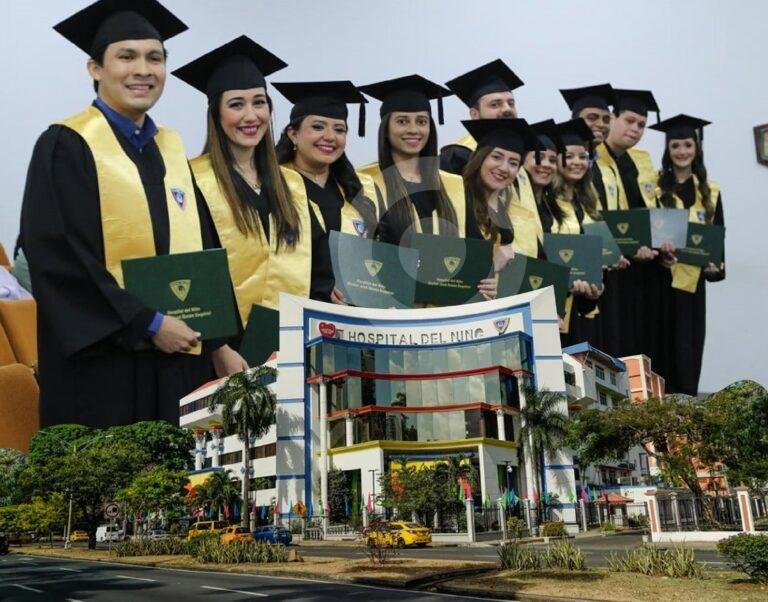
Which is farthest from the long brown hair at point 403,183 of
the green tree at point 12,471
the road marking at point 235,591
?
the road marking at point 235,591

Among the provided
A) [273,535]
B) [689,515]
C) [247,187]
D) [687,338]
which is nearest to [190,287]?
[247,187]

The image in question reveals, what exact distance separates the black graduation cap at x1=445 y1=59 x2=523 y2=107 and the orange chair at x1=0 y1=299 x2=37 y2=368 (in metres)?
42.3

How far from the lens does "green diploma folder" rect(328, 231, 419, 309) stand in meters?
56.3

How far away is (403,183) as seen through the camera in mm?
61812

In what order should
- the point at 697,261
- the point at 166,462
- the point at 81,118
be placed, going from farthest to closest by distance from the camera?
the point at 697,261 → the point at 166,462 → the point at 81,118

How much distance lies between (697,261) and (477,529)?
139ft

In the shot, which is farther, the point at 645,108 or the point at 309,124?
the point at 645,108

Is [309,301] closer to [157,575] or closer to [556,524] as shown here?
[556,524]

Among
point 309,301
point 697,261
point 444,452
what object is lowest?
point 444,452

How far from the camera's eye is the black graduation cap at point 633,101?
252 ft

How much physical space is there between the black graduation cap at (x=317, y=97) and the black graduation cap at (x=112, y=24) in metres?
13.1

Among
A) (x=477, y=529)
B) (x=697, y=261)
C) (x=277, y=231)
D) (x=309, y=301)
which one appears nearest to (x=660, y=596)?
(x=477, y=529)

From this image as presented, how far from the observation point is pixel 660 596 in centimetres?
1511

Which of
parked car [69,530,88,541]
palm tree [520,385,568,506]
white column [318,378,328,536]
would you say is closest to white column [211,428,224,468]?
parked car [69,530,88,541]
